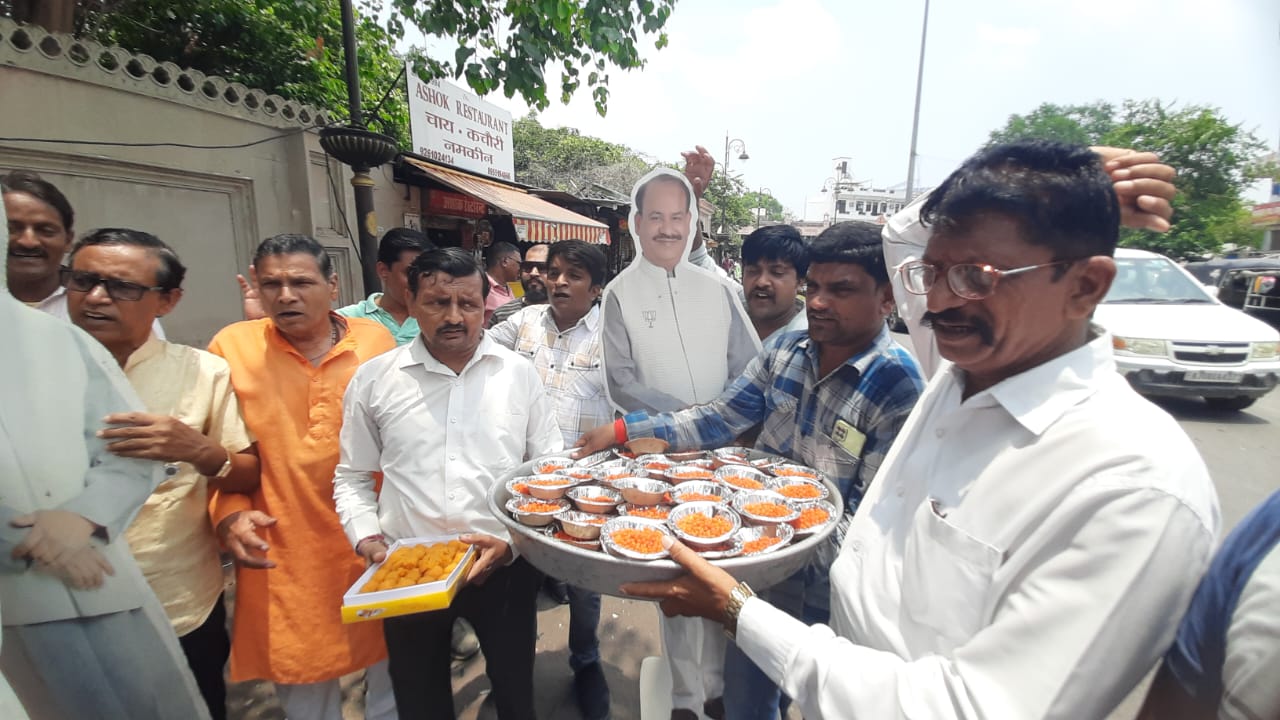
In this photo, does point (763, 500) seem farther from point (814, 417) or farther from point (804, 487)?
point (814, 417)

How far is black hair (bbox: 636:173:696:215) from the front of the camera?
2305mm

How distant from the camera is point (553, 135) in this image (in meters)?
27.1

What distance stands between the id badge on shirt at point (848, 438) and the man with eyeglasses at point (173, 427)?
6.33 feet

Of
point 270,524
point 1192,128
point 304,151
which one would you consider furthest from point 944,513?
point 1192,128

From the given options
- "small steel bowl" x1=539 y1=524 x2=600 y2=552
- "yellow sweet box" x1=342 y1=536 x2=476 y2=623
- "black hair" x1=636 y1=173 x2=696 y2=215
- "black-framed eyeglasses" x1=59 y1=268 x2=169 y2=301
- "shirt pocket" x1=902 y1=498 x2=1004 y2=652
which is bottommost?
"yellow sweet box" x1=342 y1=536 x2=476 y2=623

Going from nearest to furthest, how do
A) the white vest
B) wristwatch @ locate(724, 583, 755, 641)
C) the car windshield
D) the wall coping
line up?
wristwatch @ locate(724, 583, 755, 641) → the white vest → the wall coping → the car windshield

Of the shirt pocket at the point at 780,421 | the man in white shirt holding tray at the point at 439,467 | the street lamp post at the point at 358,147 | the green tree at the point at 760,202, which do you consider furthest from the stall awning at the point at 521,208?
the green tree at the point at 760,202

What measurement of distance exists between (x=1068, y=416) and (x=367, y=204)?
549 cm

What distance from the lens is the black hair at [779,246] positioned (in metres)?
2.86

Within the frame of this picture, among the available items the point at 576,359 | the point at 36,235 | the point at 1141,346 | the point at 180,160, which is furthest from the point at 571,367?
the point at 1141,346

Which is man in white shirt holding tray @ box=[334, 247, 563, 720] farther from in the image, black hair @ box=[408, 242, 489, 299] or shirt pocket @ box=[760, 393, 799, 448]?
shirt pocket @ box=[760, 393, 799, 448]

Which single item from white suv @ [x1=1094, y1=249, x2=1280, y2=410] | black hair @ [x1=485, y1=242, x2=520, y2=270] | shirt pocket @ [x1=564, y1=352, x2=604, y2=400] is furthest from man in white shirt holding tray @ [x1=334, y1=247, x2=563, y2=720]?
white suv @ [x1=1094, y1=249, x2=1280, y2=410]

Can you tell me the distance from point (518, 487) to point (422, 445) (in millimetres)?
415

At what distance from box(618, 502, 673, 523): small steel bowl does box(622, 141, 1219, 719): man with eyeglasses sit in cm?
37
